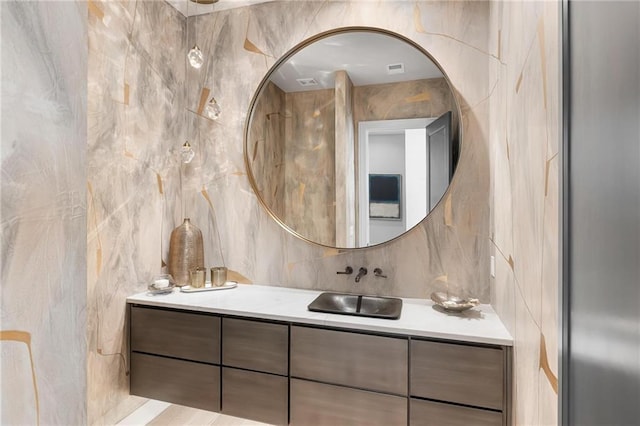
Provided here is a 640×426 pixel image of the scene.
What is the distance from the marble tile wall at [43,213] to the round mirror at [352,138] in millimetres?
1808

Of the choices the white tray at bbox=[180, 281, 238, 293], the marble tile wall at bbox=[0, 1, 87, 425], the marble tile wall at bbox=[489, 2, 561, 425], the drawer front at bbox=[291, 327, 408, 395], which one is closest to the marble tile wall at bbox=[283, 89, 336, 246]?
the white tray at bbox=[180, 281, 238, 293]

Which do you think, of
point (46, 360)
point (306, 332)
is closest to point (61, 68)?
point (46, 360)

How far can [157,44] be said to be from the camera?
235 cm

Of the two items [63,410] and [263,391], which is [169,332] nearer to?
[263,391]

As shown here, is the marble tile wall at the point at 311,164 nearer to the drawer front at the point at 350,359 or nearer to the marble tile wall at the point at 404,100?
the marble tile wall at the point at 404,100

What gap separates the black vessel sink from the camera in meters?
2.00

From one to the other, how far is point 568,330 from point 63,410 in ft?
3.55

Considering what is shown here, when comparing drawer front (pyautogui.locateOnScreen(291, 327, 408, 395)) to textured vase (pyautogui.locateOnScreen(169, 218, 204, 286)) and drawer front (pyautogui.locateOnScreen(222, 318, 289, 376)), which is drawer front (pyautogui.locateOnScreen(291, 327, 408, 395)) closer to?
drawer front (pyautogui.locateOnScreen(222, 318, 289, 376))

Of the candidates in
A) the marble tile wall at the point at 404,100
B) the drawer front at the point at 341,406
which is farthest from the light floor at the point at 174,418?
the marble tile wall at the point at 404,100

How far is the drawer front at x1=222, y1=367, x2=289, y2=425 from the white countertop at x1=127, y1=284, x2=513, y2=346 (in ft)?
1.05

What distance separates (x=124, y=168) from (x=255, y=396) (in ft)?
4.85

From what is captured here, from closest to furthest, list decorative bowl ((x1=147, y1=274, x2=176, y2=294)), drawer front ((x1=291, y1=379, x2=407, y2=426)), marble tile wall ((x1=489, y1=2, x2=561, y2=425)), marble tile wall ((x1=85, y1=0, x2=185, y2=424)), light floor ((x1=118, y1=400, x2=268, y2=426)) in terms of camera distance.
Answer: marble tile wall ((x1=489, y1=2, x2=561, y2=425)) → drawer front ((x1=291, y1=379, x2=407, y2=426)) → marble tile wall ((x1=85, y1=0, x2=185, y2=424)) → light floor ((x1=118, y1=400, x2=268, y2=426)) → decorative bowl ((x1=147, y1=274, x2=176, y2=294))

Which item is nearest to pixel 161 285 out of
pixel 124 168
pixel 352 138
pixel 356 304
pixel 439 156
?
pixel 124 168

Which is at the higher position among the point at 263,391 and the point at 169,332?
the point at 169,332
